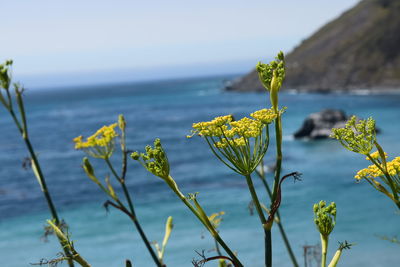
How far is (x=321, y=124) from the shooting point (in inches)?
2625

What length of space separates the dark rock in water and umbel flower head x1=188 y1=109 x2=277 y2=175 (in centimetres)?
6350

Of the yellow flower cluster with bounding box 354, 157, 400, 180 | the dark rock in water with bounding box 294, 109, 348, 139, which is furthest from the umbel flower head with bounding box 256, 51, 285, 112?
the dark rock in water with bounding box 294, 109, 348, 139

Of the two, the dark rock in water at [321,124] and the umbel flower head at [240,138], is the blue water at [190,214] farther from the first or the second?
the umbel flower head at [240,138]

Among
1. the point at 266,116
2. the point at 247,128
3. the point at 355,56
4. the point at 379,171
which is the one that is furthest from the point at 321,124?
the point at 355,56

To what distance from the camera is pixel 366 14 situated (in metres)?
168

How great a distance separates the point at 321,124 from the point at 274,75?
65608 millimetres

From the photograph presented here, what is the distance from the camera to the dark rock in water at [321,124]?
65.5m

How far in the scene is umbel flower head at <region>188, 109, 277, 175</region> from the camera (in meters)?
2.76

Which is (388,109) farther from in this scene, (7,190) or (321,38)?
(321,38)

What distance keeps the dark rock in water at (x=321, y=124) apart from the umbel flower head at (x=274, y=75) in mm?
63632

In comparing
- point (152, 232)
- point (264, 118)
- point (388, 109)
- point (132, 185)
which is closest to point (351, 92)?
point (388, 109)

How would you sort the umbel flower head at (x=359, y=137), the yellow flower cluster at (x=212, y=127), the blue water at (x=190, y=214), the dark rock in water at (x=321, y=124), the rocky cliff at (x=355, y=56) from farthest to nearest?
the rocky cliff at (x=355, y=56) → the dark rock in water at (x=321, y=124) → the blue water at (x=190, y=214) → the umbel flower head at (x=359, y=137) → the yellow flower cluster at (x=212, y=127)

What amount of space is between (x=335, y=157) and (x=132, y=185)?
66.0ft

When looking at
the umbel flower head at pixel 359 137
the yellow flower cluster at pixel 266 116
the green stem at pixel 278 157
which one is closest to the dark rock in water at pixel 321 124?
the umbel flower head at pixel 359 137
